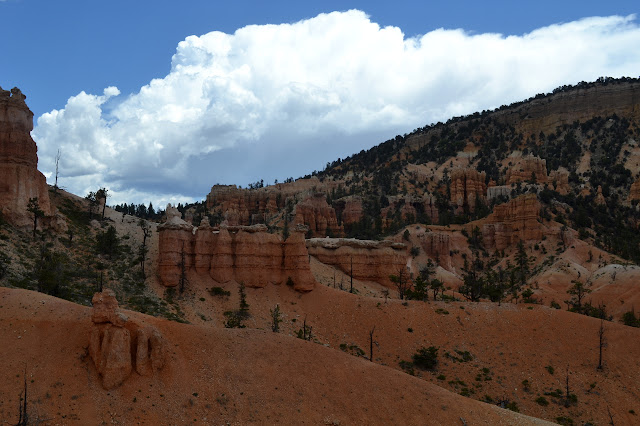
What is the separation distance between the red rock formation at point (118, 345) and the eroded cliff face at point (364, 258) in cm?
4501

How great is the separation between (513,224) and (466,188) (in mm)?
26282

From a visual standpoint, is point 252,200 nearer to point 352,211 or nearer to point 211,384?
point 352,211

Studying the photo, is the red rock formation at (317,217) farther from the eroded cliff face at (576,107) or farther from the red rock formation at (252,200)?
the eroded cliff face at (576,107)

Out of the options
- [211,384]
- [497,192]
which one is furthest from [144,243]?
[497,192]

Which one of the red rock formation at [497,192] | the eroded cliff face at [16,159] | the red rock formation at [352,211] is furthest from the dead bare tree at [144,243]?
the red rock formation at [497,192]

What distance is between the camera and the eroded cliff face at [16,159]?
52963mm

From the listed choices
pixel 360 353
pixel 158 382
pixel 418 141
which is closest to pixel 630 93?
pixel 418 141

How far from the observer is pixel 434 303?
58.7 m

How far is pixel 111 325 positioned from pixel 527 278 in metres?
70.5

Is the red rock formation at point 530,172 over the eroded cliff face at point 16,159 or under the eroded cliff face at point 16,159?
over

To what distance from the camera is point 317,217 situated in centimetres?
11538

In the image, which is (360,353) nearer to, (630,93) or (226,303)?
(226,303)

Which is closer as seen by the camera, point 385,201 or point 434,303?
point 434,303

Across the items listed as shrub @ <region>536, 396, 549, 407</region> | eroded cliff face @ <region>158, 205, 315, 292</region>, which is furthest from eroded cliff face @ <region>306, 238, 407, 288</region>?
shrub @ <region>536, 396, 549, 407</region>
